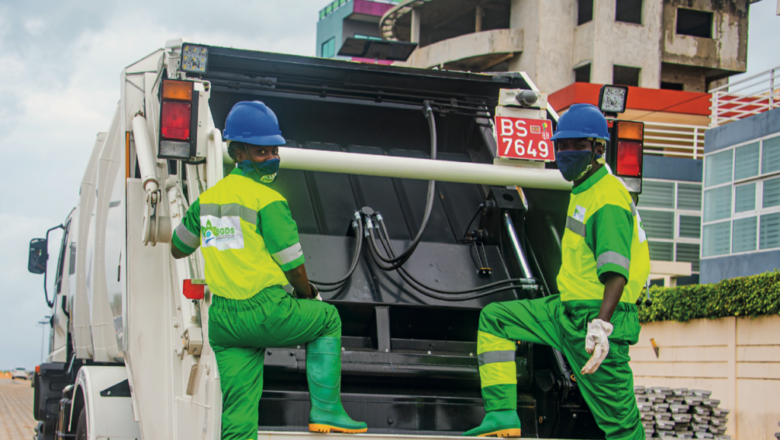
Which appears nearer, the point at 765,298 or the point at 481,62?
the point at 765,298

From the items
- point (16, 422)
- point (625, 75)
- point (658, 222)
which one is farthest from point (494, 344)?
point (625, 75)

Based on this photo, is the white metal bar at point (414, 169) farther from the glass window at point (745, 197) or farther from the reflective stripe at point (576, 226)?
the glass window at point (745, 197)

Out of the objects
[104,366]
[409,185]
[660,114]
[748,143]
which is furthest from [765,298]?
[660,114]

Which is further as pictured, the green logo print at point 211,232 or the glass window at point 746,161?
the glass window at point 746,161

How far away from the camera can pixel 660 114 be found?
81.1ft

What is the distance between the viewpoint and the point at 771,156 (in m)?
15.1

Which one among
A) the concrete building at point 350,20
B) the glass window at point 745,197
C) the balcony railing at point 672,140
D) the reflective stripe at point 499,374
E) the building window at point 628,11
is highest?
the concrete building at point 350,20

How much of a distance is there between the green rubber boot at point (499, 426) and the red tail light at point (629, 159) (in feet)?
4.22

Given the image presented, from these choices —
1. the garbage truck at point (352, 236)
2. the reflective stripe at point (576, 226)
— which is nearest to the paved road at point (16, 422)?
the garbage truck at point (352, 236)

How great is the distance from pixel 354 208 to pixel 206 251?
1.57 metres

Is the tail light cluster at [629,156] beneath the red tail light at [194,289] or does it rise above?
above

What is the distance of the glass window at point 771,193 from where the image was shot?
49.1 feet

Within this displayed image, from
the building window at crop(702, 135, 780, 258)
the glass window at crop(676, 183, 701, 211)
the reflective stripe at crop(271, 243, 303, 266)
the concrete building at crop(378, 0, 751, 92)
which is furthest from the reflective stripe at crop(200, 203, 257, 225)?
the concrete building at crop(378, 0, 751, 92)

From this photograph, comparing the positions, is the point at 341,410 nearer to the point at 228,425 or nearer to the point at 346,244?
the point at 228,425
